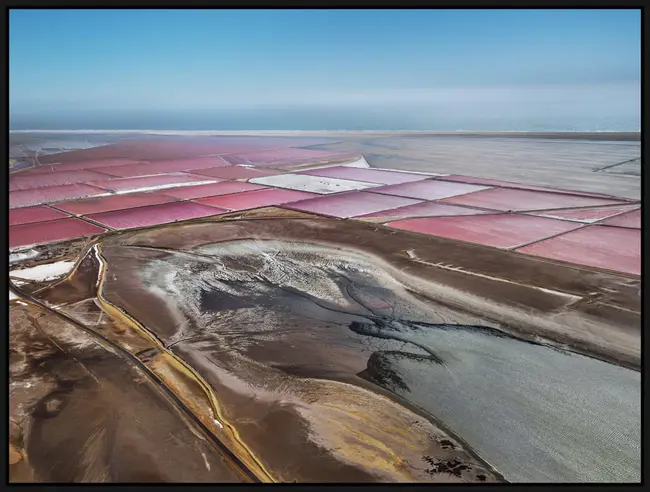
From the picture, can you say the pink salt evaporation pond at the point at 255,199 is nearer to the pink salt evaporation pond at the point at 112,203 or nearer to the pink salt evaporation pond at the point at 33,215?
the pink salt evaporation pond at the point at 112,203

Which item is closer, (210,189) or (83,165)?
(210,189)

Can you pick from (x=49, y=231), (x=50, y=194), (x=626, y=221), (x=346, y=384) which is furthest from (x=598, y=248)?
(x=50, y=194)

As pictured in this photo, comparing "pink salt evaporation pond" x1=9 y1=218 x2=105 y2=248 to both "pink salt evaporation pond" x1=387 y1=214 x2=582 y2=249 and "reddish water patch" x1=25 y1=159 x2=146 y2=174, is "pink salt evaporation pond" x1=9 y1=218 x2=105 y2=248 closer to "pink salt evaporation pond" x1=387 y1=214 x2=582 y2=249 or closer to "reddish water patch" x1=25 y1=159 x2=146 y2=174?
"pink salt evaporation pond" x1=387 y1=214 x2=582 y2=249

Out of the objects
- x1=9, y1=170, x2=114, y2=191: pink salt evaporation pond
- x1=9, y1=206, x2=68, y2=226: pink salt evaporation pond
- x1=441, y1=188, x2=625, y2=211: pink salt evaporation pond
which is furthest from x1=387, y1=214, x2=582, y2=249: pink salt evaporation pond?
x1=9, y1=170, x2=114, y2=191: pink salt evaporation pond

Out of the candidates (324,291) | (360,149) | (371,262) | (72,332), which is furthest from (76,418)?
(360,149)

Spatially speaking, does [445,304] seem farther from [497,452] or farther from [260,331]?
[497,452]

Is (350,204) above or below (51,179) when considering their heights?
below

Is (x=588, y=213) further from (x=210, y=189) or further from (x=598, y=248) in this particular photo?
(x=210, y=189)

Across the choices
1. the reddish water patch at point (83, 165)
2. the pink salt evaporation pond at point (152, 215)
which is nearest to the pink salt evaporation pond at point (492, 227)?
the pink salt evaporation pond at point (152, 215)
